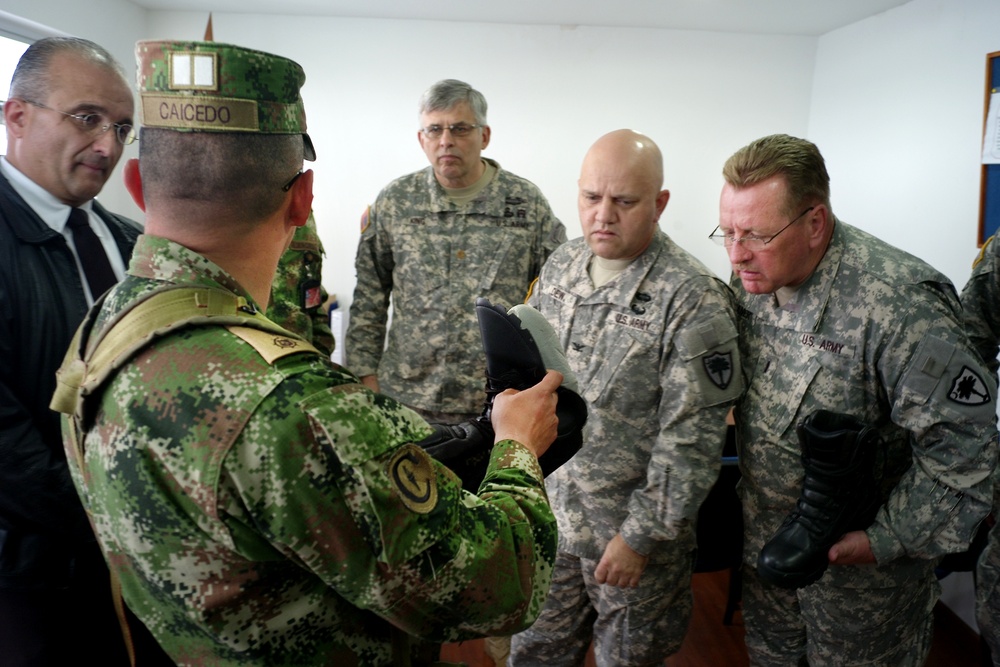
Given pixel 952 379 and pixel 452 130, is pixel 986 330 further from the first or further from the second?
pixel 452 130

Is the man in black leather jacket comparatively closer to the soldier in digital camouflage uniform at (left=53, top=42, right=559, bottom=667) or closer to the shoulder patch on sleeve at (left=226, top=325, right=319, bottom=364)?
the soldier in digital camouflage uniform at (left=53, top=42, right=559, bottom=667)

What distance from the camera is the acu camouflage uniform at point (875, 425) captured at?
1.32m

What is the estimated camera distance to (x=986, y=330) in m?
2.13

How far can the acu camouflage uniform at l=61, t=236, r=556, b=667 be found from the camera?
64cm

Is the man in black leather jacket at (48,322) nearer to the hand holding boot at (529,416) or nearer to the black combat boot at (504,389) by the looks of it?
the black combat boot at (504,389)

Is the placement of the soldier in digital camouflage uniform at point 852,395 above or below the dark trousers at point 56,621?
above

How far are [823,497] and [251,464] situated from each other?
1197mm

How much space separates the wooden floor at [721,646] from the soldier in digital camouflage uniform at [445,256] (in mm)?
855

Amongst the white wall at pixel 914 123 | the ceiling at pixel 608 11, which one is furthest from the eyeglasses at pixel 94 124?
the white wall at pixel 914 123

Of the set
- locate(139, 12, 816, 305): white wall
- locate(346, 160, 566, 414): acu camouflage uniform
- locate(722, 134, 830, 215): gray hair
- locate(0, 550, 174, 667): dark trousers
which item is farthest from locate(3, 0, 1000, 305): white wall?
locate(0, 550, 174, 667): dark trousers

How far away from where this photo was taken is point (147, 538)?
0.68 meters

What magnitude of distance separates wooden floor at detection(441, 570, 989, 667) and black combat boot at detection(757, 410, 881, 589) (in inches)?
43.1

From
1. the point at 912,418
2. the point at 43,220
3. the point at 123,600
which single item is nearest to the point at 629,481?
the point at 912,418

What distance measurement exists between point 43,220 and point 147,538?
1.09 metres
